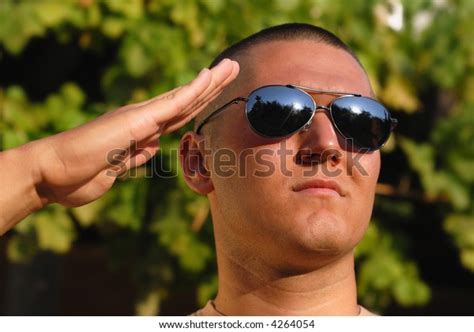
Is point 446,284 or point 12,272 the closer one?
point 12,272

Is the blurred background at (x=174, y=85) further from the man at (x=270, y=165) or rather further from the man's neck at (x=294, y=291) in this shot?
the man's neck at (x=294, y=291)

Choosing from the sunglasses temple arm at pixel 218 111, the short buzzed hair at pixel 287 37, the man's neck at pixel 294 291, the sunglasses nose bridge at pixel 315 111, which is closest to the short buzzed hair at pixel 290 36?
the short buzzed hair at pixel 287 37

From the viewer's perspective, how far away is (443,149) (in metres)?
6.20

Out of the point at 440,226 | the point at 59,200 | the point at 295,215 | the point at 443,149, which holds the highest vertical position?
the point at 59,200

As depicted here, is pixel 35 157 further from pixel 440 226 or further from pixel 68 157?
pixel 440 226

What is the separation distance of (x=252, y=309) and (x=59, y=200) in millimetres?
734

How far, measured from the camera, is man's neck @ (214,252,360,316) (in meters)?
2.86

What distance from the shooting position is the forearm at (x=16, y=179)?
249 centimetres

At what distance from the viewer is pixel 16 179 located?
8.20 feet

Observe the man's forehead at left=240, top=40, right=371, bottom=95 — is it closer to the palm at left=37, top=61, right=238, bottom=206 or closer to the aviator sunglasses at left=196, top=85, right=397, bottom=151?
the aviator sunglasses at left=196, top=85, right=397, bottom=151

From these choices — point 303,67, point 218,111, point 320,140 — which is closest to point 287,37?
point 303,67

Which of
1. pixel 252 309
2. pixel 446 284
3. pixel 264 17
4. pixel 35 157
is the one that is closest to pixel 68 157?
pixel 35 157

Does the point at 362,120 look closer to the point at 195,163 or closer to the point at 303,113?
the point at 303,113

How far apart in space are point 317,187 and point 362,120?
27 cm
